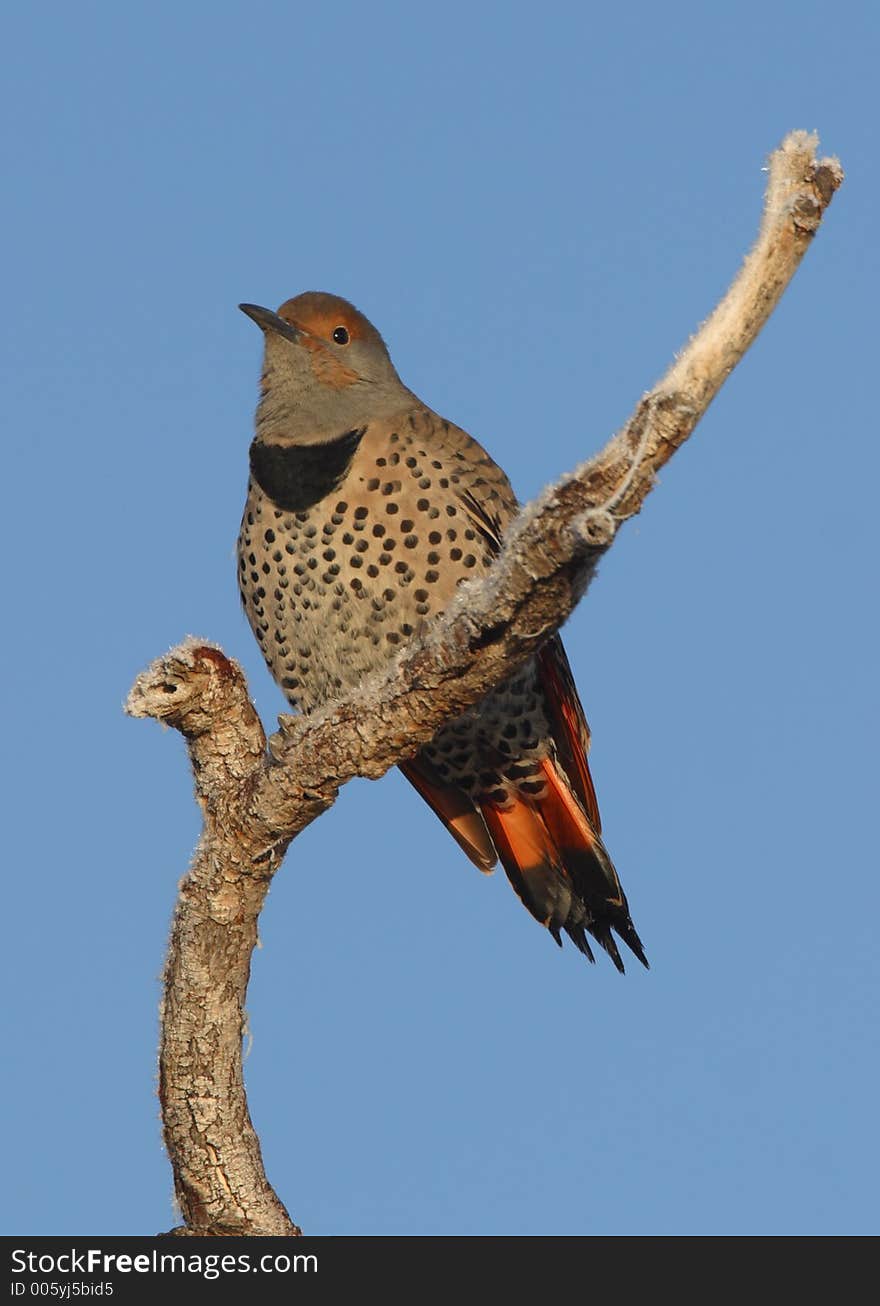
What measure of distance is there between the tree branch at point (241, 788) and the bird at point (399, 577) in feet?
4.16

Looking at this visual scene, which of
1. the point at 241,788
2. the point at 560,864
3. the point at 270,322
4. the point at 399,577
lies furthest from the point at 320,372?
the point at 241,788

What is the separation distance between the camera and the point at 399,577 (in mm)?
6551

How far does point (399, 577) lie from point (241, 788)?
5.19ft

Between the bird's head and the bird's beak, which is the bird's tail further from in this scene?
the bird's beak

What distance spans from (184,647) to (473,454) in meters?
2.30

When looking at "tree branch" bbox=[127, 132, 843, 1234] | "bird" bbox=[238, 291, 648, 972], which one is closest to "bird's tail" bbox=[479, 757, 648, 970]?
"bird" bbox=[238, 291, 648, 972]

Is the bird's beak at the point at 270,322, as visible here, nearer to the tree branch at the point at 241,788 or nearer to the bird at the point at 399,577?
the bird at the point at 399,577

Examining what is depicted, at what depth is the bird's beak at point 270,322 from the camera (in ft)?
23.8

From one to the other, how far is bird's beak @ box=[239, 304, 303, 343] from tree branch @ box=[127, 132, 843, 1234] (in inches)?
95.9

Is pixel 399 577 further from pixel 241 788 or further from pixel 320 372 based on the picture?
pixel 241 788

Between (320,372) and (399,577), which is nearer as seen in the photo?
(399,577)

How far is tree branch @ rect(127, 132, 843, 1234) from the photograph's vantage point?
4.56 m

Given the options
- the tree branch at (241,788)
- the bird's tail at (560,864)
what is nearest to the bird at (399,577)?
the bird's tail at (560,864)
